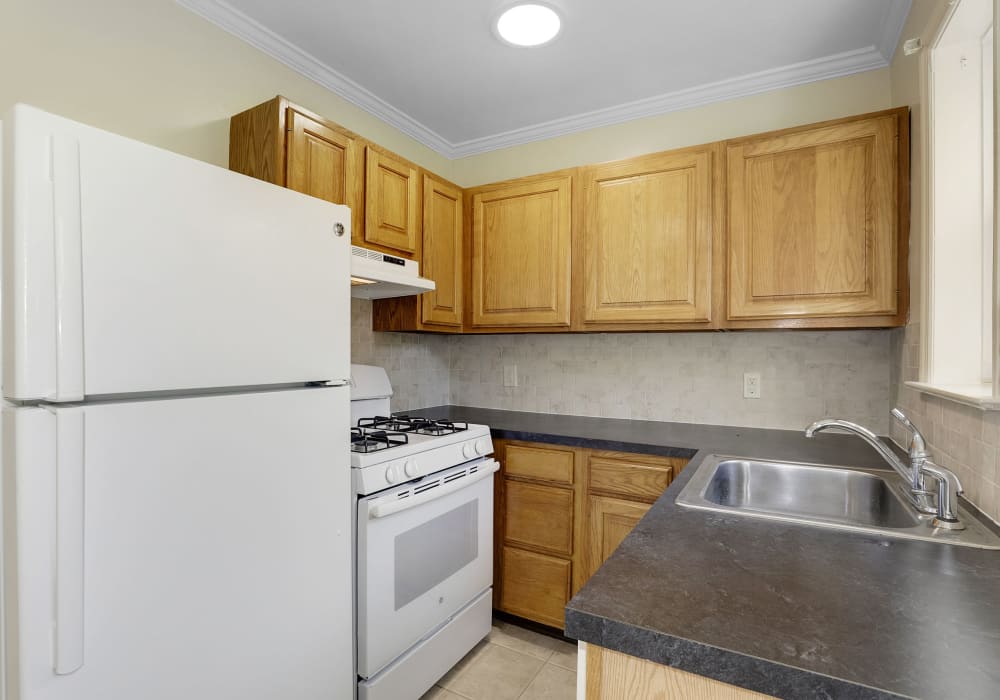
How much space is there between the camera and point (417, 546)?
176 centimetres

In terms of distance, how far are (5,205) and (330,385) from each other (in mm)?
750

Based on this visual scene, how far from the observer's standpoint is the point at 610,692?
69cm

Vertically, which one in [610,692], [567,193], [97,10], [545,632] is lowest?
[545,632]

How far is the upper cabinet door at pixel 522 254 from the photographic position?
2381 mm

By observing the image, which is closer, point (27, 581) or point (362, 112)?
point (27, 581)

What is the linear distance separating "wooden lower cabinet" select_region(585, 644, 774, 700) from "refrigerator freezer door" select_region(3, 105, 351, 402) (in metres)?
0.94

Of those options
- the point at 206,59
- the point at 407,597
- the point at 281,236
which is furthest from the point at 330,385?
the point at 206,59

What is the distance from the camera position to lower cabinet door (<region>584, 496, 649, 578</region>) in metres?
2.02

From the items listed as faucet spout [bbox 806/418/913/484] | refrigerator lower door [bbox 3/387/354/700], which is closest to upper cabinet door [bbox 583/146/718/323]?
faucet spout [bbox 806/418/913/484]

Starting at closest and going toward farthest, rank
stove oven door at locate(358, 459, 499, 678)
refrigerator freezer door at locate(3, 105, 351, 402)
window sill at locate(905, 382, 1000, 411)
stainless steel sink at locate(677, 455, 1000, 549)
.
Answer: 1. refrigerator freezer door at locate(3, 105, 351, 402)
2. window sill at locate(905, 382, 1000, 411)
3. stainless steel sink at locate(677, 455, 1000, 549)
4. stove oven door at locate(358, 459, 499, 678)

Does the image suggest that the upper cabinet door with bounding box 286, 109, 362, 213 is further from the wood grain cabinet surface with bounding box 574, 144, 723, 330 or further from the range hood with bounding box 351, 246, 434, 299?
the wood grain cabinet surface with bounding box 574, 144, 723, 330

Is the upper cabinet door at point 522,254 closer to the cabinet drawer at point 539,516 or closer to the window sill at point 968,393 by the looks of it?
the cabinet drawer at point 539,516

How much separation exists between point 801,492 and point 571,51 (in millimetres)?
1833

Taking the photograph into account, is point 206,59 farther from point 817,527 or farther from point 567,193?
point 817,527
